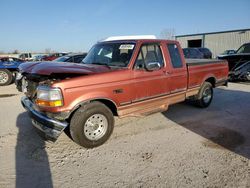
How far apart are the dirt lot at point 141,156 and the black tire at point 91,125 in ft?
0.55

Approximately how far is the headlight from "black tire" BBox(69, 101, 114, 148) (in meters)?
0.40

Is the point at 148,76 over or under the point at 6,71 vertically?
under

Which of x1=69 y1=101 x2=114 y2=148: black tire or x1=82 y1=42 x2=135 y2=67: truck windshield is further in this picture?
x1=82 y1=42 x2=135 y2=67: truck windshield

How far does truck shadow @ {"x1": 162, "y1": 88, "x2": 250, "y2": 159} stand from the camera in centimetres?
418

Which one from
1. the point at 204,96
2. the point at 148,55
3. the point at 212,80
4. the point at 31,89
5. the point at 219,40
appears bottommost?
the point at 204,96

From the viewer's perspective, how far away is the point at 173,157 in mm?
3668

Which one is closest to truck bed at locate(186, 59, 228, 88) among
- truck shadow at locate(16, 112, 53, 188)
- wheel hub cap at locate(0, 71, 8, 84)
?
truck shadow at locate(16, 112, 53, 188)

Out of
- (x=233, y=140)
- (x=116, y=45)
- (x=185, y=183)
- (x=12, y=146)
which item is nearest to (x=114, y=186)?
(x=185, y=183)

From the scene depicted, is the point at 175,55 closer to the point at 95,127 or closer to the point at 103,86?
the point at 103,86

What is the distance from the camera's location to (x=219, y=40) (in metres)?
32.2

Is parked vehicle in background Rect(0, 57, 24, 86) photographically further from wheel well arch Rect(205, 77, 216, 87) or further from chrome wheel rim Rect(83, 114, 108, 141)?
wheel well arch Rect(205, 77, 216, 87)

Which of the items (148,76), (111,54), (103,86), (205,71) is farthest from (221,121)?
(103,86)

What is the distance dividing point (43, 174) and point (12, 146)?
1.29 metres

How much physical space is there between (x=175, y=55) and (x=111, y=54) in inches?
64.1
